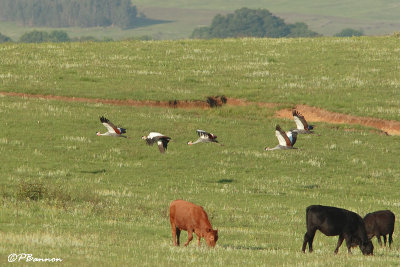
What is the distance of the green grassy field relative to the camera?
20.0 m

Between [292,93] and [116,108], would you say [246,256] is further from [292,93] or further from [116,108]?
[292,93]

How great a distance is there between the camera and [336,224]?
62.6 ft

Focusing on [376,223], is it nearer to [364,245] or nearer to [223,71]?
[364,245]

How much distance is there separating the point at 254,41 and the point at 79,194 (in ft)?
145

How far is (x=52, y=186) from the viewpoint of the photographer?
2816 cm

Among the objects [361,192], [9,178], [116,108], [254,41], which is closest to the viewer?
[9,178]

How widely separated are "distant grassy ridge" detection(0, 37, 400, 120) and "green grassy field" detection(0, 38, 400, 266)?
0.14m

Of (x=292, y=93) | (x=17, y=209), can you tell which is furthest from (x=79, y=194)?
(x=292, y=93)

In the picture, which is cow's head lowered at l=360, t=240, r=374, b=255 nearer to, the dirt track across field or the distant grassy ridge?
the dirt track across field

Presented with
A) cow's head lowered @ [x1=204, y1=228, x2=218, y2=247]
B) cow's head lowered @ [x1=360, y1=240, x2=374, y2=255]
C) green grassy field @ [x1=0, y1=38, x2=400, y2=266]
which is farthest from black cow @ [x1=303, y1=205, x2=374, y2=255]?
cow's head lowered @ [x1=204, y1=228, x2=218, y2=247]

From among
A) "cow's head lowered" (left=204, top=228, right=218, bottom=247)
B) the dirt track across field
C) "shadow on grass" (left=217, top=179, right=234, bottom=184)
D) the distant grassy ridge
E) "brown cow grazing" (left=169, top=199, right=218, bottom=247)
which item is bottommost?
"shadow on grass" (left=217, top=179, right=234, bottom=184)

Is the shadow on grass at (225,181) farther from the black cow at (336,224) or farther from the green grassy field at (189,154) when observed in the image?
the black cow at (336,224)

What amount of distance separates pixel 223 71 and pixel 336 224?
38071 millimetres

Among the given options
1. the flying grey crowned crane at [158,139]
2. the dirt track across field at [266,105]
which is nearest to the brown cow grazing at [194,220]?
the flying grey crowned crane at [158,139]
